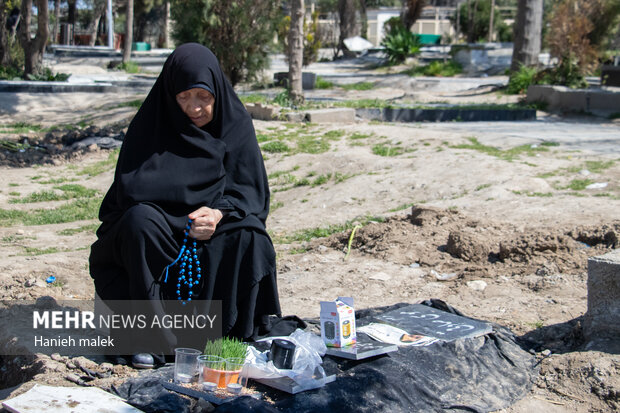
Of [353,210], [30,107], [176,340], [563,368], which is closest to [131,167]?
[176,340]

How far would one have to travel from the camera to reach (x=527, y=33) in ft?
56.3

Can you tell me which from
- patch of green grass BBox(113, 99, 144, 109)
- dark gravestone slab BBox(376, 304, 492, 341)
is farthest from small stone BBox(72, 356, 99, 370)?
patch of green grass BBox(113, 99, 144, 109)

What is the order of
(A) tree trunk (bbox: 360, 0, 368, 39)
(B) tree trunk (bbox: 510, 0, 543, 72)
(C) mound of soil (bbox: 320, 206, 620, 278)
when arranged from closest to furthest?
(C) mound of soil (bbox: 320, 206, 620, 278)
(B) tree trunk (bbox: 510, 0, 543, 72)
(A) tree trunk (bbox: 360, 0, 368, 39)

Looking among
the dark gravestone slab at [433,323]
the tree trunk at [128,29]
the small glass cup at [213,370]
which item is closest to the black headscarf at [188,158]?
the small glass cup at [213,370]

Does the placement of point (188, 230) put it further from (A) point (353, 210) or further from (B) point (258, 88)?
(B) point (258, 88)

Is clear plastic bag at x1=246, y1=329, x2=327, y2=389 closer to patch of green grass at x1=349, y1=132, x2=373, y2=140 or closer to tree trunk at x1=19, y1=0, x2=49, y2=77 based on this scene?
patch of green grass at x1=349, y1=132, x2=373, y2=140

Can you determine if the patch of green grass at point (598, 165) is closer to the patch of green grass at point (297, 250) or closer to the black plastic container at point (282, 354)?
the patch of green grass at point (297, 250)

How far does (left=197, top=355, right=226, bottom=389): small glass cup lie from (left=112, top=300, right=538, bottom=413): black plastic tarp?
0.17 meters

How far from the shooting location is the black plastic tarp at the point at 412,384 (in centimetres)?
288

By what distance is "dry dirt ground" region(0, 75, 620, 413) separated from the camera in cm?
374

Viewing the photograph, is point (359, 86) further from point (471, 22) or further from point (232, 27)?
A: point (471, 22)

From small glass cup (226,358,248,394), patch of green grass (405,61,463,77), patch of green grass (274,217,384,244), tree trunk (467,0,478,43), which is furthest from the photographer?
tree trunk (467,0,478,43)

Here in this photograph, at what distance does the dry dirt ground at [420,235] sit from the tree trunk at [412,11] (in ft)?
76.0

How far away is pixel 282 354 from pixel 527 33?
15704mm
